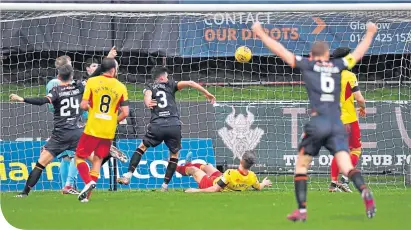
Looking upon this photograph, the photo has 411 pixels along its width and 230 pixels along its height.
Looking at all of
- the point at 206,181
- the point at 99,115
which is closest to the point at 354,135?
the point at 206,181

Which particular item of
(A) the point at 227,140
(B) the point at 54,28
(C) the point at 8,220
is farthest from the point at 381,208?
(B) the point at 54,28

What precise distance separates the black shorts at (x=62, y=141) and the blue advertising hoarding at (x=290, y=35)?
5854 millimetres

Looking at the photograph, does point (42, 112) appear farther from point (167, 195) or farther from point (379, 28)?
point (379, 28)

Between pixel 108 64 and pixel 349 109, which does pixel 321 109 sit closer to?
pixel 108 64

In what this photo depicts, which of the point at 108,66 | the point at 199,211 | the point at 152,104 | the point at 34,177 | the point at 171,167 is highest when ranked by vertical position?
the point at 108,66

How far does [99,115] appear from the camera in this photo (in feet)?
39.5

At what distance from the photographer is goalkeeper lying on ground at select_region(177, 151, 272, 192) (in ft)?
45.4

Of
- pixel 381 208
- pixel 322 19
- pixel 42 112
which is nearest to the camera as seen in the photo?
pixel 381 208

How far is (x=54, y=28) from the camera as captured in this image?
18984 millimetres

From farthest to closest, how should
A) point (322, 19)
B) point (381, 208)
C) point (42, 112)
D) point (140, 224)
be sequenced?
point (322, 19) → point (42, 112) → point (381, 208) → point (140, 224)

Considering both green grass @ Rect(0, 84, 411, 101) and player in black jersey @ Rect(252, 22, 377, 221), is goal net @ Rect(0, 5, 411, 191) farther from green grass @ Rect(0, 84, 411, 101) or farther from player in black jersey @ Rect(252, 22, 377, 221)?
player in black jersey @ Rect(252, 22, 377, 221)

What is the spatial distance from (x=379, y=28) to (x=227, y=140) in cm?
446

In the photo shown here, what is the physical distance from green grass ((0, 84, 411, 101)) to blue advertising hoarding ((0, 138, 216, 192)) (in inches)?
83.4

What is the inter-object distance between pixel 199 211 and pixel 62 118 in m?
3.22
